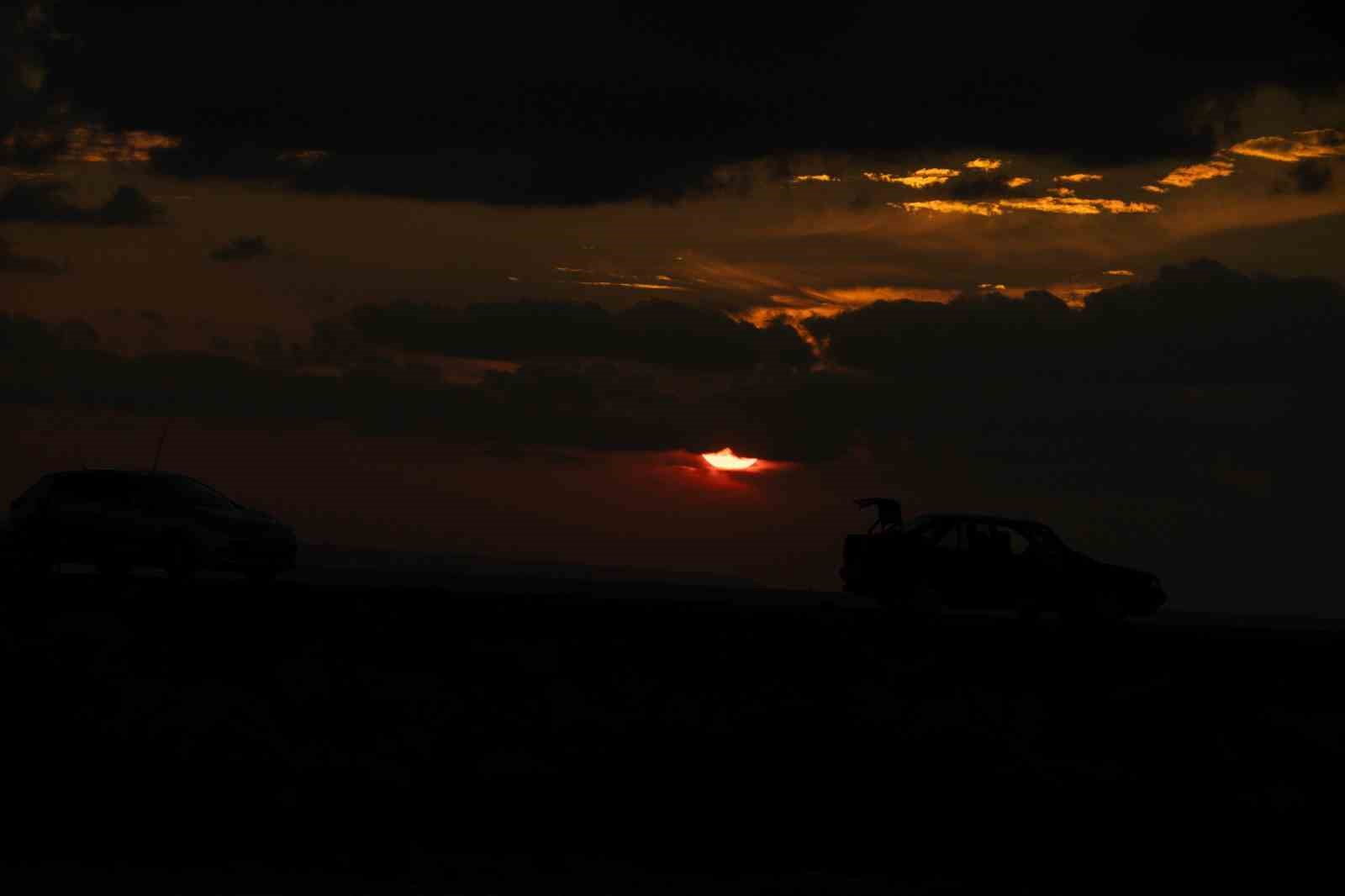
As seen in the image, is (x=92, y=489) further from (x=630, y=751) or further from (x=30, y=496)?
(x=630, y=751)

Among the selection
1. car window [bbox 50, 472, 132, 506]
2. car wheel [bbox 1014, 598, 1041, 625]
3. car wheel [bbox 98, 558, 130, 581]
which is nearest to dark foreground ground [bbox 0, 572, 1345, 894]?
car wheel [bbox 98, 558, 130, 581]

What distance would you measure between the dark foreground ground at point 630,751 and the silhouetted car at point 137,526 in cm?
136

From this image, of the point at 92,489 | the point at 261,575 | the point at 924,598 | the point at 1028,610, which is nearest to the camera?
the point at 924,598

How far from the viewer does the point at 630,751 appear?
74.2 feet

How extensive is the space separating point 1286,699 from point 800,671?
667 centimetres

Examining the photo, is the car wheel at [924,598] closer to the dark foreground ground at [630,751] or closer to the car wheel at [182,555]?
the dark foreground ground at [630,751]

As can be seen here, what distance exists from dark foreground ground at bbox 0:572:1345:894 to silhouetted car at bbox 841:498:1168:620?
4.78ft

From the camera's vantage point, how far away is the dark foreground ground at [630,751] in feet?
62.4

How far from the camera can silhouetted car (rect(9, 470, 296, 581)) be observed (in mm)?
31312

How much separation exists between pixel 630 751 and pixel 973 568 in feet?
33.6

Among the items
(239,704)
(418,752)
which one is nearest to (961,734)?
(418,752)

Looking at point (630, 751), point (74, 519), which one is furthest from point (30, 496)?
point (630, 751)

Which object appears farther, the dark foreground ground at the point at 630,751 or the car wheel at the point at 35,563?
the car wheel at the point at 35,563

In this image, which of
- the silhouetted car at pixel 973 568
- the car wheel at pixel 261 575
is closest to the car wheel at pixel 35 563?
the car wheel at pixel 261 575
